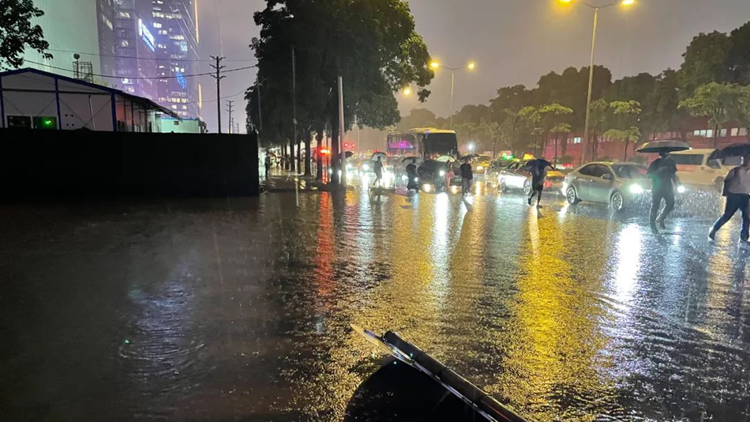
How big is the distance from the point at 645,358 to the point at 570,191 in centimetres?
1433

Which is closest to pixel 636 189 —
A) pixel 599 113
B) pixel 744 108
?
pixel 744 108

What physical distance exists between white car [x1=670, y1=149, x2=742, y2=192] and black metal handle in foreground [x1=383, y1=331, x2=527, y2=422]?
2584 centimetres

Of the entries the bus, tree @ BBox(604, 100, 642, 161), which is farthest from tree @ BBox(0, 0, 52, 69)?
tree @ BBox(604, 100, 642, 161)

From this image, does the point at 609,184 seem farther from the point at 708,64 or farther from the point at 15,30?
the point at 708,64

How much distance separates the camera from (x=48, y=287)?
6.46 metres

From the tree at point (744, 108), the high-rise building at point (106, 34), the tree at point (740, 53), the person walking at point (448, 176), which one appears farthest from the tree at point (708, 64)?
the high-rise building at point (106, 34)

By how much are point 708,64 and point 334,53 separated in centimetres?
3206

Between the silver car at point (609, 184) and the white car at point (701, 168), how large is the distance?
8.66 metres

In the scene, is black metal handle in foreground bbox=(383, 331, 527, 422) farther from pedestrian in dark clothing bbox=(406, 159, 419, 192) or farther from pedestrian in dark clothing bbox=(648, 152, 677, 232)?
pedestrian in dark clothing bbox=(406, 159, 419, 192)

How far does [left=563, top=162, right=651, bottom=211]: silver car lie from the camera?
48.6ft

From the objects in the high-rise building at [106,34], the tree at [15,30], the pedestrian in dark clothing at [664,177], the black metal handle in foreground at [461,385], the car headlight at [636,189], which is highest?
the high-rise building at [106,34]

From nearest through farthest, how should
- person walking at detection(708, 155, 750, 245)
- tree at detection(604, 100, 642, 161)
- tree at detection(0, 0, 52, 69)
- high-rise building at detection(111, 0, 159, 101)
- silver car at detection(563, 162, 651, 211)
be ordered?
person walking at detection(708, 155, 750, 245) → silver car at detection(563, 162, 651, 211) → tree at detection(0, 0, 52, 69) → tree at detection(604, 100, 642, 161) → high-rise building at detection(111, 0, 159, 101)

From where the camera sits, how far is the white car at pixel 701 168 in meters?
23.7

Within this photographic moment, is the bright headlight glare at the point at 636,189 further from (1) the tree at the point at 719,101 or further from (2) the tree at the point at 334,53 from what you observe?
(1) the tree at the point at 719,101
